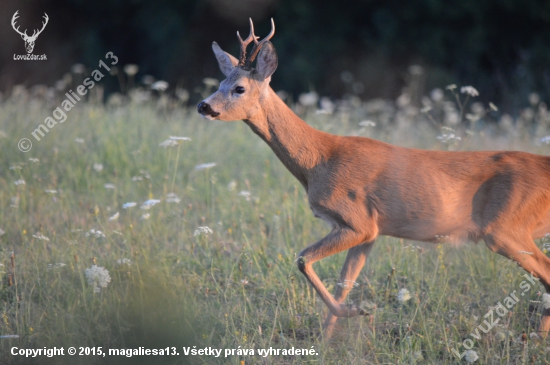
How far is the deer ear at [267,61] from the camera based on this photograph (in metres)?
4.34

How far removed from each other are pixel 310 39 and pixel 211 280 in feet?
38.5

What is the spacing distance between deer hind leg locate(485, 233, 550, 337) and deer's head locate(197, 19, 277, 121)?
65.1 inches

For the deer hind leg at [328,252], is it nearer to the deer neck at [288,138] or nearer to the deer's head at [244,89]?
the deer neck at [288,138]

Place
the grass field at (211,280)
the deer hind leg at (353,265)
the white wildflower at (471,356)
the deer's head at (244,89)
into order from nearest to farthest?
the white wildflower at (471,356)
the grass field at (211,280)
the deer's head at (244,89)
the deer hind leg at (353,265)

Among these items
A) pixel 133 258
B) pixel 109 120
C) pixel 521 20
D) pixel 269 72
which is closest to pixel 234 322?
pixel 133 258

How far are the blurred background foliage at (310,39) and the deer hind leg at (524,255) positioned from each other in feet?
34.3

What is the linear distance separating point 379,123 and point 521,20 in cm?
663

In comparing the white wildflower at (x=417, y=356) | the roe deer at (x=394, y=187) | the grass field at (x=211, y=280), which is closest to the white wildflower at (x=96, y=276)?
the grass field at (x=211, y=280)

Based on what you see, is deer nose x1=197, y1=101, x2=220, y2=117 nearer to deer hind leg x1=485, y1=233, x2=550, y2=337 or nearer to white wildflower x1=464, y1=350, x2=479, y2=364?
deer hind leg x1=485, y1=233, x2=550, y2=337

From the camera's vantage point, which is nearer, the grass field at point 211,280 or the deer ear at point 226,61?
the grass field at point 211,280

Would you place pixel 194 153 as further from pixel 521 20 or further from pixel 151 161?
pixel 521 20

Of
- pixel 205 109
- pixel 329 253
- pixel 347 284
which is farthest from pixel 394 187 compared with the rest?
pixel 205 109

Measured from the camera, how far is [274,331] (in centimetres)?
418

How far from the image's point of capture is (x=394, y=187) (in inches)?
167
